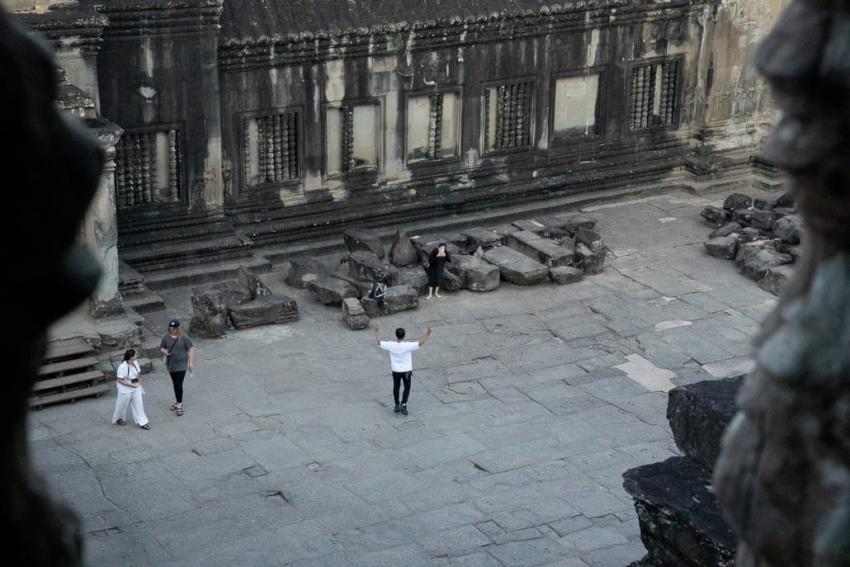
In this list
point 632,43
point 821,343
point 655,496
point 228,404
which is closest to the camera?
point 821,343

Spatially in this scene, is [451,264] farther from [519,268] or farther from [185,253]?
[185,253]

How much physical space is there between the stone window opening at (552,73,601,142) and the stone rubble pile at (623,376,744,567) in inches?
635

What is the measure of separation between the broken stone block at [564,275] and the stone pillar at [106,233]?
21.8 ft

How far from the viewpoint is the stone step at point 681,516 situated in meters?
10.2

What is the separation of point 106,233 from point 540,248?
7.07m

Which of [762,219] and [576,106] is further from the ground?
[576,106]

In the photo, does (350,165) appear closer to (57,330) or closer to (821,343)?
(57,330)

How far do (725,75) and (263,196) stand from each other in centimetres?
921

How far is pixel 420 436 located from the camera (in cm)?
1836

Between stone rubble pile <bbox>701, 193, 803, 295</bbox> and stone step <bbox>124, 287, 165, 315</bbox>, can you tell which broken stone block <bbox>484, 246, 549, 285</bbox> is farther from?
stone step <bbox>124, 287, 165, 315</bbox>

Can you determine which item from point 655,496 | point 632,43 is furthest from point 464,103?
point 655,496

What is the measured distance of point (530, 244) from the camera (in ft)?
79.3

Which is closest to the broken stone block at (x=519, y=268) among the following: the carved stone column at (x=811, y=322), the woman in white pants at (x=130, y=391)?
the woman in white pants at (x=130, y=391)

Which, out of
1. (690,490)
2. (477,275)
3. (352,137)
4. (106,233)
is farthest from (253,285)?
(690,490)
